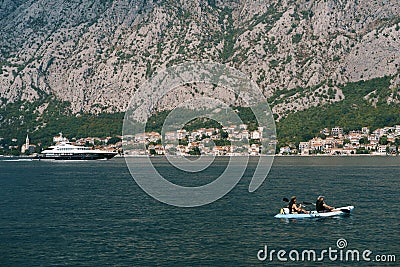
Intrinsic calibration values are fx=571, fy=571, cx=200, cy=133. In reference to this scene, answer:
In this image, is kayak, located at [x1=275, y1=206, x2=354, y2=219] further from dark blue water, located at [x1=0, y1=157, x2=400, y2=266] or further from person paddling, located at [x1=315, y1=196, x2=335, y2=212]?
dark blue water, located at [x1=0, y1=157, x2=400, y2=266]

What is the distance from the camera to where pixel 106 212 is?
225 feet

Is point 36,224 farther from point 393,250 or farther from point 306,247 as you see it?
point 393,250

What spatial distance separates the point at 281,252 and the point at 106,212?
92.2ft

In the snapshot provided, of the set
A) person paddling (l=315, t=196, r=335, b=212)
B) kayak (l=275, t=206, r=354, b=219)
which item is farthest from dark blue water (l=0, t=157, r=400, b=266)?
person paddling (l=315, t=196, r=335, b=212)

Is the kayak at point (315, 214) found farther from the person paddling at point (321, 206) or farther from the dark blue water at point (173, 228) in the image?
the dark blue water at point (173, 228)

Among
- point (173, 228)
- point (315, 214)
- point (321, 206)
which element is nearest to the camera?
point (173, 228)

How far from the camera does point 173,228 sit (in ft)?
189

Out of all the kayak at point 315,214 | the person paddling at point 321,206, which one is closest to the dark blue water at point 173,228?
the kayak at point 315,214

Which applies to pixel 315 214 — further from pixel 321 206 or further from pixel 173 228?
pixel 173 228

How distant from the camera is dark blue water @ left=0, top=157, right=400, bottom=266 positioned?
46.2m

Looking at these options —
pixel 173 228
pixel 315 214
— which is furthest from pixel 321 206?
pixel 173 228

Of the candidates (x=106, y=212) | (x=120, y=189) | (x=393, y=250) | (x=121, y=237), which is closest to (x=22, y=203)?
(x=106, y=212)

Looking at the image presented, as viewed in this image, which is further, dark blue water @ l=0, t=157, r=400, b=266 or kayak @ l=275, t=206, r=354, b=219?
kayak @ l=275, t=206, r=354, b=219

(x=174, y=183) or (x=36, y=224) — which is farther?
(x=174, y=183)
